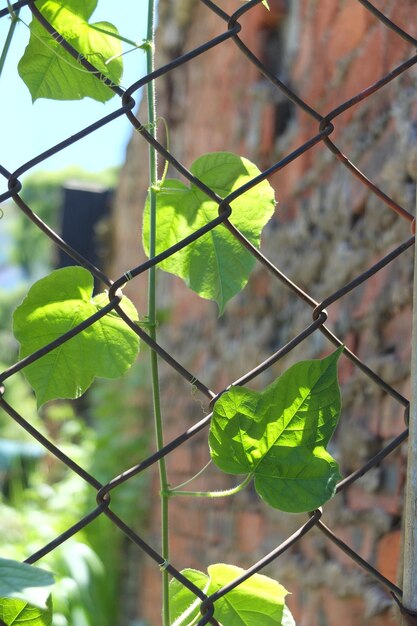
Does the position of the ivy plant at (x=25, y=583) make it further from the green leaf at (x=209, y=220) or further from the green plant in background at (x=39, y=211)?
the green plant in background at (x=39, y=211)

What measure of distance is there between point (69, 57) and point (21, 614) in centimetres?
44

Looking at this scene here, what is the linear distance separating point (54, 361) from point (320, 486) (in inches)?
9.0

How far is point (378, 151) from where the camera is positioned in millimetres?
1322

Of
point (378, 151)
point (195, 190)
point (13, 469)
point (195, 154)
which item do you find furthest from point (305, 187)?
point (13, 469)

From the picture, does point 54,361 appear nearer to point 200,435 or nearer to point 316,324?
point 316,324

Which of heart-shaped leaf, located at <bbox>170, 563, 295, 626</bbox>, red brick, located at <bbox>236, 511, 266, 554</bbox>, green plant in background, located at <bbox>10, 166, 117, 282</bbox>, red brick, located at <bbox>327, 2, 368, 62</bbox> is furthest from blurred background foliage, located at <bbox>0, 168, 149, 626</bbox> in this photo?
green plant in background, located at <bbox>10, 166, 117, 282</bbox>

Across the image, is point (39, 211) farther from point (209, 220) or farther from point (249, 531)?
point (209, 220)

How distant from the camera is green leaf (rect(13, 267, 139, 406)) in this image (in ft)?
2.06

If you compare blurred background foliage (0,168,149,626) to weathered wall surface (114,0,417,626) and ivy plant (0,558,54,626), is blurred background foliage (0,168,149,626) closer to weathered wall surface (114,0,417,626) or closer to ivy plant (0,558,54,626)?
weathered wall surface (114,0,417,626)

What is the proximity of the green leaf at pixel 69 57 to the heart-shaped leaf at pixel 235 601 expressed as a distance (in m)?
0.41

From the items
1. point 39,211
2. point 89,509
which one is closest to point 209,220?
point 89,509

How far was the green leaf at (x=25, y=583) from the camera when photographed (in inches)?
18.0

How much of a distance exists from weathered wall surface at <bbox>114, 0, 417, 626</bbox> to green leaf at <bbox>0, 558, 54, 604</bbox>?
199 millimetres

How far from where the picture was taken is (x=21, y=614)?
58cm
